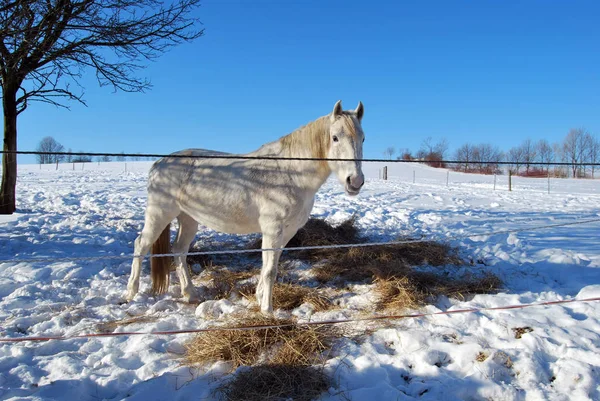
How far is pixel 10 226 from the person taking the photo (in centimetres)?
675

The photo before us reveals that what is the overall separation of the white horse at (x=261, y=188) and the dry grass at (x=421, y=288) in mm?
1281

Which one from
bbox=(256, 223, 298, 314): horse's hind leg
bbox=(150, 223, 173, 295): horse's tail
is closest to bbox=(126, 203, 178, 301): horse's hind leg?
bbox=(150, 223, 173, 295): horse's tail

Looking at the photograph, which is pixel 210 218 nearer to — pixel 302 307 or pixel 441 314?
pixel 302 307

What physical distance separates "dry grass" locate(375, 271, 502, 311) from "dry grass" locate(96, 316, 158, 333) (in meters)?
2.48

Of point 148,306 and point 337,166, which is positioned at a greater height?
point 337,166

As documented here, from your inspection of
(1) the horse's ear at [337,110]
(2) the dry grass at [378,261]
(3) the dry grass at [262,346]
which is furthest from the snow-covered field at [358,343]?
(1) the horse's ear at [337,110]

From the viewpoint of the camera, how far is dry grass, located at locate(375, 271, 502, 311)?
3.96 metres

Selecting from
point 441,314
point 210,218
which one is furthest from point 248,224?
point 441,314

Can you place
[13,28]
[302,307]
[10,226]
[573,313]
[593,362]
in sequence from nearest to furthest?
[593,362], [573,313], [302,307], [13,28], [10,226]

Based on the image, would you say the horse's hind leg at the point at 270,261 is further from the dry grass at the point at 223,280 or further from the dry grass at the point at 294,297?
the dry grass at the point at 223,280

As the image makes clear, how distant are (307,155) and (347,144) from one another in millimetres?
616

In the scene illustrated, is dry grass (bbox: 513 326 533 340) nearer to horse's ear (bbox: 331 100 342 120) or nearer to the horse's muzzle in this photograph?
the horse's muzzle

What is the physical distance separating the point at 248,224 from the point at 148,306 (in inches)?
61.0

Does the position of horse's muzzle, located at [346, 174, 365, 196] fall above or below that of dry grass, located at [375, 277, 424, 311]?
above
